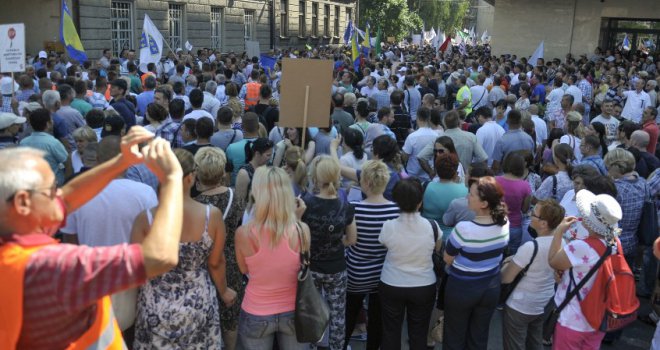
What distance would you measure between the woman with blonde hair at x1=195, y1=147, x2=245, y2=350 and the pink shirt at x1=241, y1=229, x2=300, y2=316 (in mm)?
466

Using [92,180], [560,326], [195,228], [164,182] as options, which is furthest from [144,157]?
[560,326]

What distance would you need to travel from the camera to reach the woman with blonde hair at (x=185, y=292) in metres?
3.12

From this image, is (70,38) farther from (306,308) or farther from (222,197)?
(306,308)

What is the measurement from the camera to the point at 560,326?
3.59 metres

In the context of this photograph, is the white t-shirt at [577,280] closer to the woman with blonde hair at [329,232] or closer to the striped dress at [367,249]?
the striped dress at [367,249]

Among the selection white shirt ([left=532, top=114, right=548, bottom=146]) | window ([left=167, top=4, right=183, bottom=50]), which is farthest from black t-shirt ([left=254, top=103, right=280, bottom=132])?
window ([left=167, top=4, right=183, bottom=50])

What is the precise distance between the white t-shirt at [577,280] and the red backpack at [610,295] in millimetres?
33

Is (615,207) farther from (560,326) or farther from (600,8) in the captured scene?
(600,8)

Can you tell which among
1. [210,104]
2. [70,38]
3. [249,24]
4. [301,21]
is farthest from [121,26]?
[301,21]


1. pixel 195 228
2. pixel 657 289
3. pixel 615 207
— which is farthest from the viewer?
pixel 657 289

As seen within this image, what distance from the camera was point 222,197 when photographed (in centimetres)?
377

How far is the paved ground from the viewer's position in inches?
191

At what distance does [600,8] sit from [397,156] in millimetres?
25248

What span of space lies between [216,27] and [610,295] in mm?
26719
